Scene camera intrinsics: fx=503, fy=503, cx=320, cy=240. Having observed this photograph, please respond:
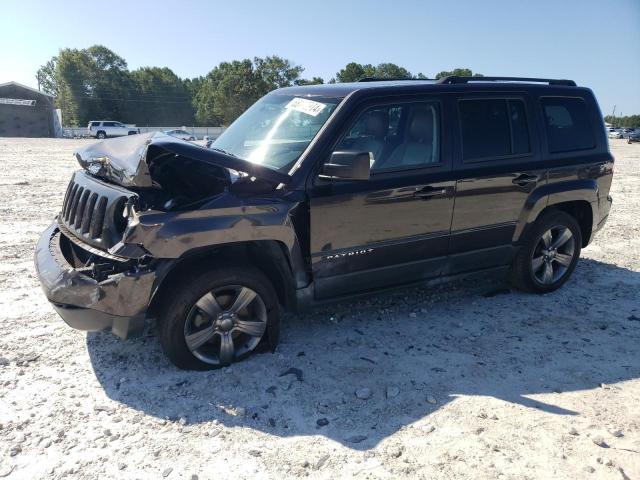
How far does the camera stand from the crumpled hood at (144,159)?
126 inches

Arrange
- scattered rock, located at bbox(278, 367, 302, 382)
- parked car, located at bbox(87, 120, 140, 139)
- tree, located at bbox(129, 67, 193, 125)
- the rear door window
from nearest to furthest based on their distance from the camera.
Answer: scattered rock, located at bbox(278, 367, 302, 382)
the rear door window
parked car, located at bbox(87, 120, 140, 139)
tree, located at bbox(129, 67, 193, 125)

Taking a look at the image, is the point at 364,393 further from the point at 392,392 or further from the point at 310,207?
the point at 310,207

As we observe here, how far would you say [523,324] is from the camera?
445 centimetres

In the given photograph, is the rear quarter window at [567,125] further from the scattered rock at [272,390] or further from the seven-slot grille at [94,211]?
the seven-slot grille at [94,211]

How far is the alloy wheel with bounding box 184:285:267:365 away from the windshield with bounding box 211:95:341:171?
0.98 m

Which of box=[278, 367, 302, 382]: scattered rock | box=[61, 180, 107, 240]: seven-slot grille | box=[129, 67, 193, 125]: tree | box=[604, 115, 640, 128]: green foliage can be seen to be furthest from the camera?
box=[604, 115, 640, 128]: green foliage

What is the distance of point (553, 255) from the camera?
16.7 feet

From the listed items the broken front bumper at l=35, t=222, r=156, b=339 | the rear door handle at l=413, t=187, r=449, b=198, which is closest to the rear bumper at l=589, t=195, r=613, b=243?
the rear door handle at l=413, t=187, r=449, b=198

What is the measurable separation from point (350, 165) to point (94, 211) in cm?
178

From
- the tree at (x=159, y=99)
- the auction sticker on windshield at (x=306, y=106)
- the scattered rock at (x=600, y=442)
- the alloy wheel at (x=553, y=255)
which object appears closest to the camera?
the scattered rock at (x=600, y=442)

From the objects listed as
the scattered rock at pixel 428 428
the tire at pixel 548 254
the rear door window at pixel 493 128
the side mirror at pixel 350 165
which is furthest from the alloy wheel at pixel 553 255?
the scattered rock at pixel 428 428

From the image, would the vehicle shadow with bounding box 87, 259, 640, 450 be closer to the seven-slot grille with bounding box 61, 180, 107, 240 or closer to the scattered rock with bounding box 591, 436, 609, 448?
the scattered rock with bounding box 591, 436, 609, 448

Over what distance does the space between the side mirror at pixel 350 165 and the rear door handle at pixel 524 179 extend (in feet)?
5.79

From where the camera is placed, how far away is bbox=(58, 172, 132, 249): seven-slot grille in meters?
3.29
